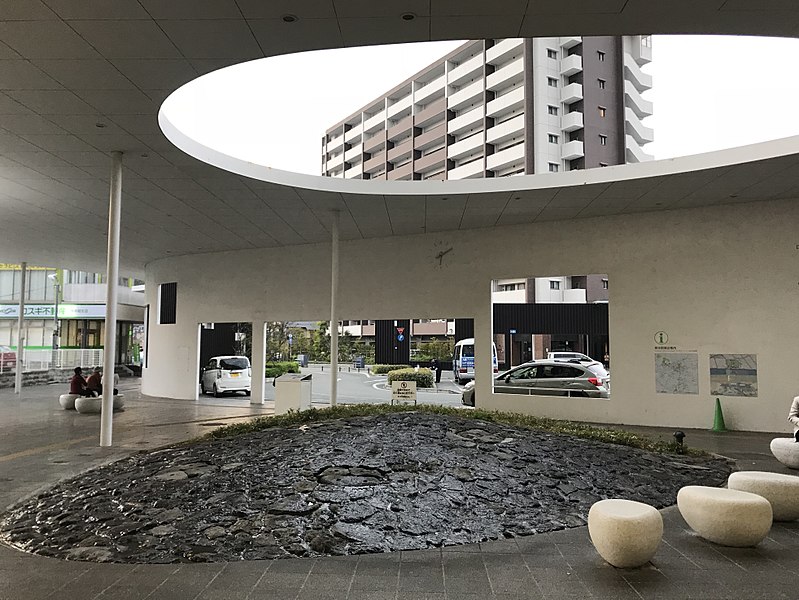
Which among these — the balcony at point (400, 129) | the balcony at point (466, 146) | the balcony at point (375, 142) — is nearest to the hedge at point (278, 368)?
the balcony at point (466, 146)

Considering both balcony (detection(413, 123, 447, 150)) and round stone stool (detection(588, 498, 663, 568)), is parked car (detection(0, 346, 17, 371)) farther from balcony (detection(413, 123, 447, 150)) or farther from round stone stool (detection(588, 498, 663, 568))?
balcony (detection(413, 123, 447, 150))

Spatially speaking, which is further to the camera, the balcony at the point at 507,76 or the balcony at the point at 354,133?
the balcony at the point at 354,133

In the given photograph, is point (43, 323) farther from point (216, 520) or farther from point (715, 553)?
point (715, 553)

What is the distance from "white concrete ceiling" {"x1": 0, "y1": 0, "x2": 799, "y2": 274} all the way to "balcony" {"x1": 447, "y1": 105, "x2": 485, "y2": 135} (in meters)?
30.3

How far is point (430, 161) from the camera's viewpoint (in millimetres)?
47719

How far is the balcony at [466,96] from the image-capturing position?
43000 mm

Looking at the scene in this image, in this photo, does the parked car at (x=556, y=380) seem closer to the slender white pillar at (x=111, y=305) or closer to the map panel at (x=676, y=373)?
the map panel at (x=676, y=373)

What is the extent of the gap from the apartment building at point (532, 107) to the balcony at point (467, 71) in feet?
0.26

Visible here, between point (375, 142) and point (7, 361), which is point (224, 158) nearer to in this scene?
point (7, 361)

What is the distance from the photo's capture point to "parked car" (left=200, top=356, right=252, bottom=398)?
65.8ft

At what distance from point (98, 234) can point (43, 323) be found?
880 inches

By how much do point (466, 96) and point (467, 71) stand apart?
6.56 feet

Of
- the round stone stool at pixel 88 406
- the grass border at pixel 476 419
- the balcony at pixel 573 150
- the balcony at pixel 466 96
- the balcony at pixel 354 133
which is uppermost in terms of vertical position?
the balcony at pixel 354 133

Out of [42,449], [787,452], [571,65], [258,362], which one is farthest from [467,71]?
[42,449]
